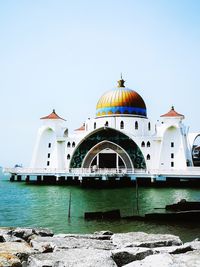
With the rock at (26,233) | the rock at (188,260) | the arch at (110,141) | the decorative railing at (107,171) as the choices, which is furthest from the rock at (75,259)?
the arch at (110,141)

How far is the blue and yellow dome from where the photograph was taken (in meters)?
53.4

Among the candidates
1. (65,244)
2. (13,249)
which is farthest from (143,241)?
(13,249)

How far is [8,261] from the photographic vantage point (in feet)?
22.7

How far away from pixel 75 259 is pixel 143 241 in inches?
137

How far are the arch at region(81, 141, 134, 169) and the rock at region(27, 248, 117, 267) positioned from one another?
41.5m

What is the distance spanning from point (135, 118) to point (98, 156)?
26.0 ft

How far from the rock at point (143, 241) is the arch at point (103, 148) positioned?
38067 mm

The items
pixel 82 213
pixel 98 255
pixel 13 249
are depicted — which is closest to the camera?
pixel 98 255

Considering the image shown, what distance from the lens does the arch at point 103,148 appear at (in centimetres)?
4922

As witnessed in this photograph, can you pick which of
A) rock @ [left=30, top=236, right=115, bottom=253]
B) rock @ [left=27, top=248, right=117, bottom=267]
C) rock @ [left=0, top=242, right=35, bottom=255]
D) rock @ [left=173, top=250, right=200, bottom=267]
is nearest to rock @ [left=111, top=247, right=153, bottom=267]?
rock @ [left=27, top=248, right=117, bottom=267]

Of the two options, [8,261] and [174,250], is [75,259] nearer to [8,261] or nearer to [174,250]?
[8,261]

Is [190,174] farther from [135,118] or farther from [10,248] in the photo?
[10,248]

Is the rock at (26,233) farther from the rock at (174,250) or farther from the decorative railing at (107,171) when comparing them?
the decorative railing at (107,171)

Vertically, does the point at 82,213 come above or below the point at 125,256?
above
